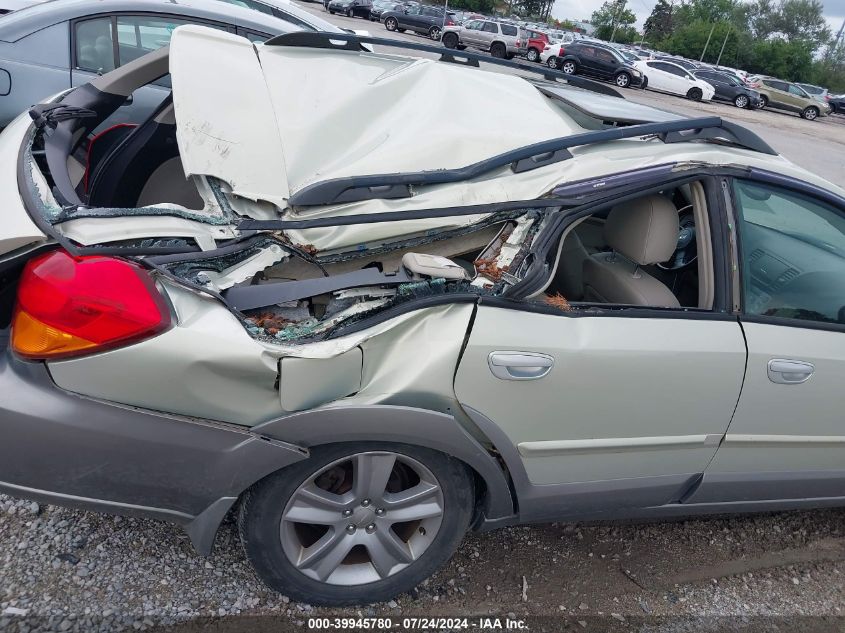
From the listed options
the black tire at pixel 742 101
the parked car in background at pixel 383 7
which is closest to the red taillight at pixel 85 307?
the black tire at pixel 742 101

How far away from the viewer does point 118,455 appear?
1.82 metres

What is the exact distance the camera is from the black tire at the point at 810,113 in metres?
30.0

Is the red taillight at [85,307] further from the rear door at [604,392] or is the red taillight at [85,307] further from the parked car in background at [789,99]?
the parked car in background at [789,99]

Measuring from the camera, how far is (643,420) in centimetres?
222

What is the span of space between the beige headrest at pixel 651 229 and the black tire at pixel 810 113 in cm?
3297

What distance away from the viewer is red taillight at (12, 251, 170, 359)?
1.73m

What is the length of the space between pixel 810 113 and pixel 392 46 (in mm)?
32790

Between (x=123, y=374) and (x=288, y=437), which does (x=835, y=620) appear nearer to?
(x=288, y=437)

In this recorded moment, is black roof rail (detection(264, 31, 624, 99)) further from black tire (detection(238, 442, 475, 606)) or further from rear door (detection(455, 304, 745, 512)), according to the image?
black tire (detection(238, 442, 475, 606))

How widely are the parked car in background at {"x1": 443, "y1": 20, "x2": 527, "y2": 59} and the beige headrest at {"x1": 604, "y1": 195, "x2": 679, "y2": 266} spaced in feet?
97.7

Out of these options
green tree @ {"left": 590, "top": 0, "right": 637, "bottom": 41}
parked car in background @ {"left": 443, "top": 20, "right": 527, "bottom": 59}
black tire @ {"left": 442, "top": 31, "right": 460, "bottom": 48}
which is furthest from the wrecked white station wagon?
green tree @ {"left": 590, "top": 0, "right": 637, "bottom": 41}

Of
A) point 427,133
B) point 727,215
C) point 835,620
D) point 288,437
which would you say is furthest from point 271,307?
point 835,620

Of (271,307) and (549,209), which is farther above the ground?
(549,209)

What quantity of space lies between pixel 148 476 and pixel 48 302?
1.71 feet
